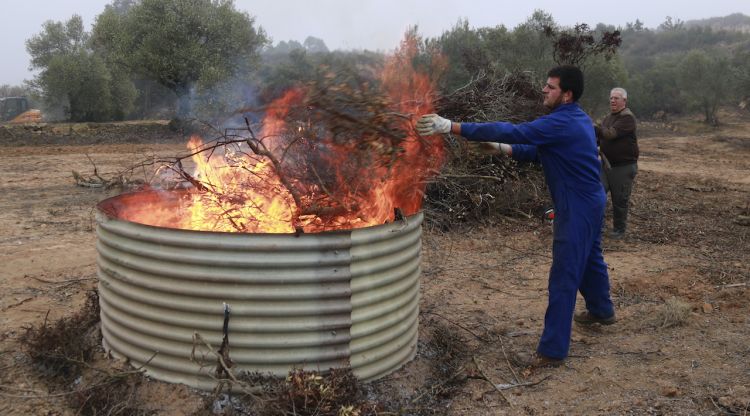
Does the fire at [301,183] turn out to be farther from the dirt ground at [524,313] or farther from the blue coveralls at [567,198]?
the dirt ground at [524,313]

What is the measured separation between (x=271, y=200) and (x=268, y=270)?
Answer: 727mm

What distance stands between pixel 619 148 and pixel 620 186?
552 mm

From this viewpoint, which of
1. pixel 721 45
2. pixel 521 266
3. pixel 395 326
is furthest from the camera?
pixel 721 45

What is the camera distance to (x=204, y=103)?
1897 cm

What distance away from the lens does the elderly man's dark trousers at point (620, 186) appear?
310 inches

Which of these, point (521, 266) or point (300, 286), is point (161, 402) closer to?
point (300, 286)

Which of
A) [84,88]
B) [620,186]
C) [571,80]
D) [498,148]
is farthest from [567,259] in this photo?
[84,88]

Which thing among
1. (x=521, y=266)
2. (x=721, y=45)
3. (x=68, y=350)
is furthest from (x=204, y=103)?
(x=721, y=45)

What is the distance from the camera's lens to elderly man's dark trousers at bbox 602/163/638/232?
7.88m

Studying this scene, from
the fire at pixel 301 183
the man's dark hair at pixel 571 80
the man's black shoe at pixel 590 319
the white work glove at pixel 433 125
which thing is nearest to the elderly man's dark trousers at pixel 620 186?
the man's black shoe at pixel 590 319

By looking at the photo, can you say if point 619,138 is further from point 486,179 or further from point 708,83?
point 708,83

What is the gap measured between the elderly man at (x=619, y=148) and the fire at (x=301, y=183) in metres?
4.39

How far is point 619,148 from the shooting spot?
7.78 metres

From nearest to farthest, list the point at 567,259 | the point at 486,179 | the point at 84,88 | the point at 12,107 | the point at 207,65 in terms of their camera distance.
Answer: the point at 567,259 < the point at 486,179 < the point at 207,65 < the point at 84,88 < the point at 12,107
